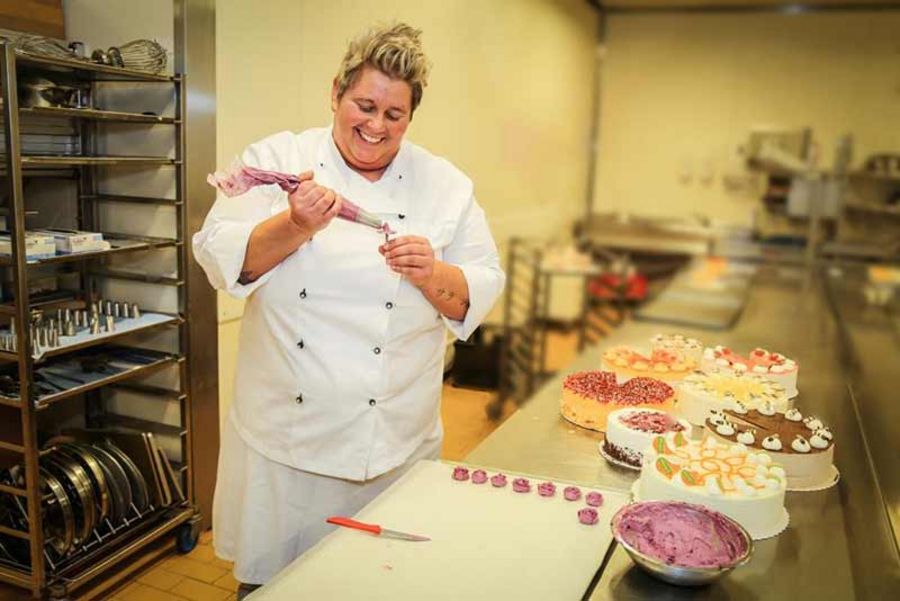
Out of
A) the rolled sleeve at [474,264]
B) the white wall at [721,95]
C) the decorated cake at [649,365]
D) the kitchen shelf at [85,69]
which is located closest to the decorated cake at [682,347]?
the decorated cake at [649,365]

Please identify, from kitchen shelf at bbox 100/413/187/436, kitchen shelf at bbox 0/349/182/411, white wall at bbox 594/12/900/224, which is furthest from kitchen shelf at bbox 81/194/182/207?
white wall at bbox 594/12/900/224

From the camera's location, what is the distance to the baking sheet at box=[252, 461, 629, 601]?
1.08 meters

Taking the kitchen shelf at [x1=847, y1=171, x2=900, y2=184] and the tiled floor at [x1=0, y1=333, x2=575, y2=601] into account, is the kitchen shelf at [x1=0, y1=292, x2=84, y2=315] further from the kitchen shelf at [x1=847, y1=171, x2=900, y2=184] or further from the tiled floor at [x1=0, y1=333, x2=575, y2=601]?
the kitchen shelf at [x1=847, y1=171, x2=900, y2=184]

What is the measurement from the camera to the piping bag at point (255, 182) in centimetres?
135

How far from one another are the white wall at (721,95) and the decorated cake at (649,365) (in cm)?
485

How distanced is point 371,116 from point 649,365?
933 mm

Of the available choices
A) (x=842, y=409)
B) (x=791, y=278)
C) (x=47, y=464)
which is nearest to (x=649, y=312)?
(x=842, y=409)

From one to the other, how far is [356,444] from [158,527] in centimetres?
115

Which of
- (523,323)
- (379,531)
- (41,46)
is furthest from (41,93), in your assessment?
Result: (523,323)

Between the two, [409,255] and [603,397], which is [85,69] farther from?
[603,397]

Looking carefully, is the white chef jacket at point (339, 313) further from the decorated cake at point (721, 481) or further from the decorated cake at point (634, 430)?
the decorated cake at point (721, 481)

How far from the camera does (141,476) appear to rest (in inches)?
95.3

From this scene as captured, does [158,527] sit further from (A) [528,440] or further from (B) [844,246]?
(B) [844,246]

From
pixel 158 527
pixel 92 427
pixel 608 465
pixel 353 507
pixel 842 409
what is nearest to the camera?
pixel 608 465
